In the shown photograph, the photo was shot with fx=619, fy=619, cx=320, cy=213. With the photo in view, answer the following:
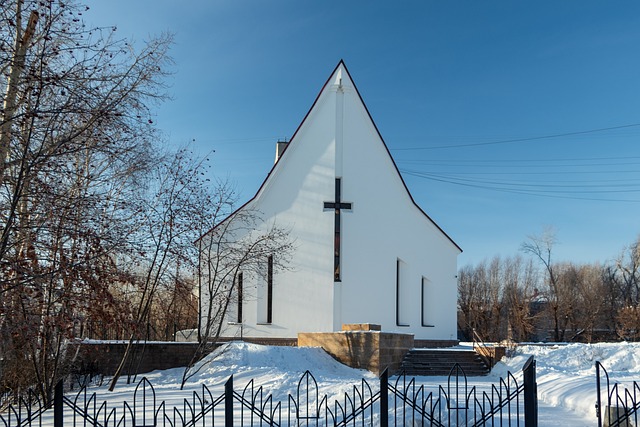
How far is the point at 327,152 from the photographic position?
24.4 m

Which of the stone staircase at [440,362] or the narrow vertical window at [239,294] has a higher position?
the narrow vertical window at [239,294]

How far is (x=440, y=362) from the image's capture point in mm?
19266

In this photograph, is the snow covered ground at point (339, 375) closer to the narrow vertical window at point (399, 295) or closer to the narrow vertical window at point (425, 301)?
the narrow vertical window at point (425, 301)

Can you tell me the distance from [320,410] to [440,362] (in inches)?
411

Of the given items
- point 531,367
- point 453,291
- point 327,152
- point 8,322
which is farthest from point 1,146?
point 453,291

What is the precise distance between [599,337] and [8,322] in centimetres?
4490

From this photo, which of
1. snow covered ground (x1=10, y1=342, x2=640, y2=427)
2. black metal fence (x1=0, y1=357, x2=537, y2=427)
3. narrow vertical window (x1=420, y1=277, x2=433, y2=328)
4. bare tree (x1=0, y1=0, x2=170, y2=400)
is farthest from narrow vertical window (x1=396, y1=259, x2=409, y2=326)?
bare tree (x1=0, y1=0, x2=170, y2=400)

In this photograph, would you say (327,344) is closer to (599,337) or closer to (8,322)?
(8,322)

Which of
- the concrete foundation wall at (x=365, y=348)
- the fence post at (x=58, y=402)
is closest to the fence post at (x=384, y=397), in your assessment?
the fence post at (x=58, y=402)

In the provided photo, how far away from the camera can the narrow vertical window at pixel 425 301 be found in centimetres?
2622

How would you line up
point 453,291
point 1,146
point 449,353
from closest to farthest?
point 1,146
point 449,353
point 453,291

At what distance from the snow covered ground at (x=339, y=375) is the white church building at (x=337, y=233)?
5.58 m

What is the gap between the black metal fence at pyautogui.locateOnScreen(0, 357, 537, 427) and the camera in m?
6.59

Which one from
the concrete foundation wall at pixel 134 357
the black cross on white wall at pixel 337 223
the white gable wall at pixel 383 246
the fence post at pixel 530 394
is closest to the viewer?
the fence post at pixel 530 394
